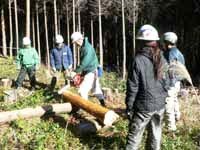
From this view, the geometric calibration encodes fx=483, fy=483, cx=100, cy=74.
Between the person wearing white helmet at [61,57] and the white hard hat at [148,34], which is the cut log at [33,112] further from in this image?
the white hard hat at [148,34]

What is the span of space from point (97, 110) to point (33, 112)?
65.1 inches

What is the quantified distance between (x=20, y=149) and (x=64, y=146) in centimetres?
80

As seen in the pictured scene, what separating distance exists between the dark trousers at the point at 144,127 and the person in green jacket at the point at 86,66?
3.36 metres

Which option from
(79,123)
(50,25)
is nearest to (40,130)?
(79,123)

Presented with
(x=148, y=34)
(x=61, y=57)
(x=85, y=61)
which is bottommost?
(x=61, y=57)

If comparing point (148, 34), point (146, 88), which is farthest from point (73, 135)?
point (148, 34)

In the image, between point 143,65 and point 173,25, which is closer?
point 143,65

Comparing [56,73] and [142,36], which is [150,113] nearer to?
[142,36]

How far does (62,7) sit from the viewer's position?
3044cm

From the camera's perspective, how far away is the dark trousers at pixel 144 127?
7.32 meters

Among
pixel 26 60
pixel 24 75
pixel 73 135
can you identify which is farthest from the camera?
pixel 24 75

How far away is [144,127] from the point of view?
7445mm

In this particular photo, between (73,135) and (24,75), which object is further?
(24,75)

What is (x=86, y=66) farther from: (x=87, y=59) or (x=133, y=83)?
(x=133, y=83)
